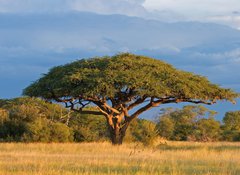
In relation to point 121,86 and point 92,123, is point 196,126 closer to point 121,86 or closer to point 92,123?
point 92,123

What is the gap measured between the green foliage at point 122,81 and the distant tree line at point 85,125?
396 cm

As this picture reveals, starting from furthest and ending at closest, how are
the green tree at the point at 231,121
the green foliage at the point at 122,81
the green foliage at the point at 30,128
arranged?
the green tree at the point at 231,121 → the green foliage at the point at 30,128 → the green foliage at the point at 122,81

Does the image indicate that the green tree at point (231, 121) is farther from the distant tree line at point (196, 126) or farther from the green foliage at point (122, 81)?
the green foliage at point (122, 81)

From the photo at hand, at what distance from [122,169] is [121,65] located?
1665 centimetres

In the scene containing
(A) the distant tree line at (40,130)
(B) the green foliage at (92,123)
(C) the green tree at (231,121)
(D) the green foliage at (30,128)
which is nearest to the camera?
(A) the distant tree line at (40,130)

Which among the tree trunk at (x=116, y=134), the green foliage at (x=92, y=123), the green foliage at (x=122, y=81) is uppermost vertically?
the green foliage at (x=122, y=81)

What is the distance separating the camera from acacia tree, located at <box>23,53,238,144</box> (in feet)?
103

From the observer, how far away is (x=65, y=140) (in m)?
42.6

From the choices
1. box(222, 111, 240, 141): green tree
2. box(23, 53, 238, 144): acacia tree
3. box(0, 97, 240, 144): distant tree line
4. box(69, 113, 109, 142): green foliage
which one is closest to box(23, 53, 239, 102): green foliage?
box(23, 53, 238, 144): acacia tree

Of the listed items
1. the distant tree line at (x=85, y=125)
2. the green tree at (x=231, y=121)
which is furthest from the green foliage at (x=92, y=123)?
the green tree at (x=231, y=121)

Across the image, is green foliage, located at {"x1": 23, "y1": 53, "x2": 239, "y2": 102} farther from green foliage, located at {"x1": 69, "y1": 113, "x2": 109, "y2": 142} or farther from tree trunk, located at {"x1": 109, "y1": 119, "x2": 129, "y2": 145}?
green foliage, located at {"x1": 69, "y1": 113, "x2": 109, "y2": 142}

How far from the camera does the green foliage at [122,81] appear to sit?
31.2m

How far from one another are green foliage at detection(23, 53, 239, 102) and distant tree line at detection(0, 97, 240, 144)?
3.96 m

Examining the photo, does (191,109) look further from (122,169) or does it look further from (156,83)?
(122,169)
